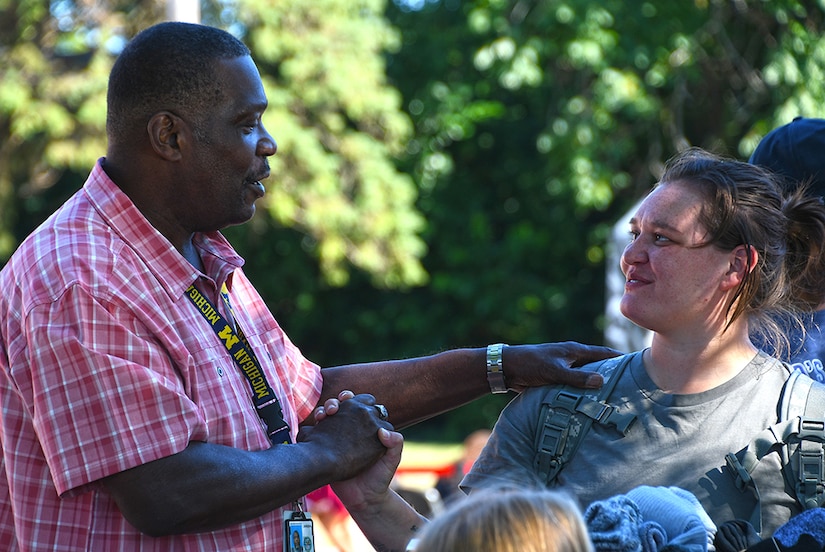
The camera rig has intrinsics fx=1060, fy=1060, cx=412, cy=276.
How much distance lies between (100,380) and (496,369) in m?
1.27

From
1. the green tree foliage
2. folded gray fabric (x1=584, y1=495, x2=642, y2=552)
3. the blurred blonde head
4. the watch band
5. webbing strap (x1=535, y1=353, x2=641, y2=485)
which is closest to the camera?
the blurred blonde head

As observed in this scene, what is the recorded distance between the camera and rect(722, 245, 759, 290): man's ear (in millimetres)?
2855

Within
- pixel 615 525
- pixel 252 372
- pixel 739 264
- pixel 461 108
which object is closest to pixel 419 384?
pixel 252 372

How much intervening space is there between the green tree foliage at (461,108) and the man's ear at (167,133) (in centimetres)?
1034

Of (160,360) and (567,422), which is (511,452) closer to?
(567,422)

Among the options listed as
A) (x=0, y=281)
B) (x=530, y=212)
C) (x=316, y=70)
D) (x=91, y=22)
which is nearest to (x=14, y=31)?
(x=91, y=22)

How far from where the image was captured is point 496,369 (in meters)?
3.16

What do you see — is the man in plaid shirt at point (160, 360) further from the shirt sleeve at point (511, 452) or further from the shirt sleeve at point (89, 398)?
the shirt sleeve at point (511, 452)

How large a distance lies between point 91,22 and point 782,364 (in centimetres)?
1297

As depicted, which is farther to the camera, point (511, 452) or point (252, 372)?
point (511, 452)

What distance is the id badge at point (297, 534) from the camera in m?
2.63

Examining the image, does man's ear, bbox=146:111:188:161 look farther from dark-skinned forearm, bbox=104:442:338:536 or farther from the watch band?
the watch band

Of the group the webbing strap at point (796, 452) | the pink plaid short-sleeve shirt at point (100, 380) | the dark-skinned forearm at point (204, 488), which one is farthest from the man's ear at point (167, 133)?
the webbing strap at point (796, 452)

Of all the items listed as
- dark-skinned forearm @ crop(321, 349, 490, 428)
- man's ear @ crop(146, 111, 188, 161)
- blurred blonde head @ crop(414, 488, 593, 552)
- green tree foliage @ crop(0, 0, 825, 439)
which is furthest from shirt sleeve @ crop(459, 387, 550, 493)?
green tree foliage @ crop(0, 0, 825, 439)
